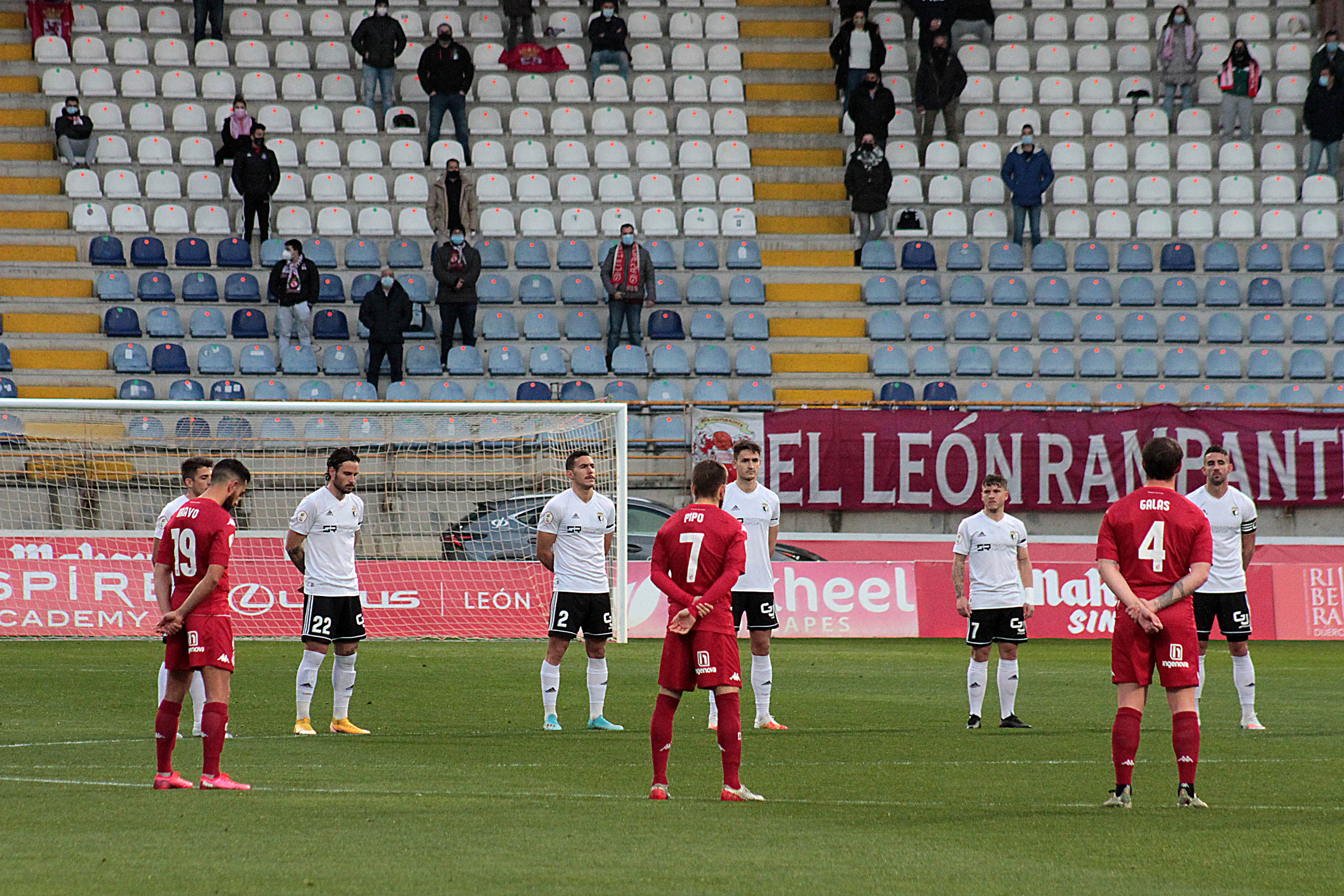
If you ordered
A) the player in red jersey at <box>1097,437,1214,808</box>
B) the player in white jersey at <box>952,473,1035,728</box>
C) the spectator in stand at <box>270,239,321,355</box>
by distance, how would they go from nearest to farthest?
the player in red jersey at <box>1097,437,1214,808</box>
the player in white jersey at <box>952,473,1035,728</box>
the spectator in stand at <box>270,239,321,355</box>

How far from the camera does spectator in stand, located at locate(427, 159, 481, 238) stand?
965 inches


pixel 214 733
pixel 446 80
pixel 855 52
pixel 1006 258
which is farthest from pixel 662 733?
pixel 855 52

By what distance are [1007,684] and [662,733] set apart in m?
4.95

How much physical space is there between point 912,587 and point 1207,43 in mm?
15051

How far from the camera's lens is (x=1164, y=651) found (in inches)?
302

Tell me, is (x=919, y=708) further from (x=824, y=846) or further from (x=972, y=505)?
(x=972, y=505)

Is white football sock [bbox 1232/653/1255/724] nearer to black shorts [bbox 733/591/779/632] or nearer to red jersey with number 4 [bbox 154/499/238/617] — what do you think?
black shorts [bbox 733/591/779/632]

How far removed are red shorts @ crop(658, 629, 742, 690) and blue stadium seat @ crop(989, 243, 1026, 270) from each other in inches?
765

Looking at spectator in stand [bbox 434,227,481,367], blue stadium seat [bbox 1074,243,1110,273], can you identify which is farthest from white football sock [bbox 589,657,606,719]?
blue stadium seat [bbox 1074,243,1110,273]

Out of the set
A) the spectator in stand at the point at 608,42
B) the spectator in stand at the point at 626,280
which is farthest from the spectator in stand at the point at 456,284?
the spectator in stand at the point at 608,42

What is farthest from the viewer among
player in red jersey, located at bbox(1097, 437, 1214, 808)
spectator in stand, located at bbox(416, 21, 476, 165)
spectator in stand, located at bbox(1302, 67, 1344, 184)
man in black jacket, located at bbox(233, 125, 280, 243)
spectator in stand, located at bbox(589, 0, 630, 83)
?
spectator in stand, located at bbox(589, 0, 630, 83)

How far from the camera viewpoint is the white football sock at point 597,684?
11570 millimetres

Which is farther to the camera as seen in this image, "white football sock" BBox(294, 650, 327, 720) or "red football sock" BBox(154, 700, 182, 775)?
→ "white football sock" BBox(294, 650, 327, 720)

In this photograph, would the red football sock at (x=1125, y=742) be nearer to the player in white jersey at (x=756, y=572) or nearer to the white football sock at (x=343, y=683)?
the player in white jersey at (x=756, y=572)
